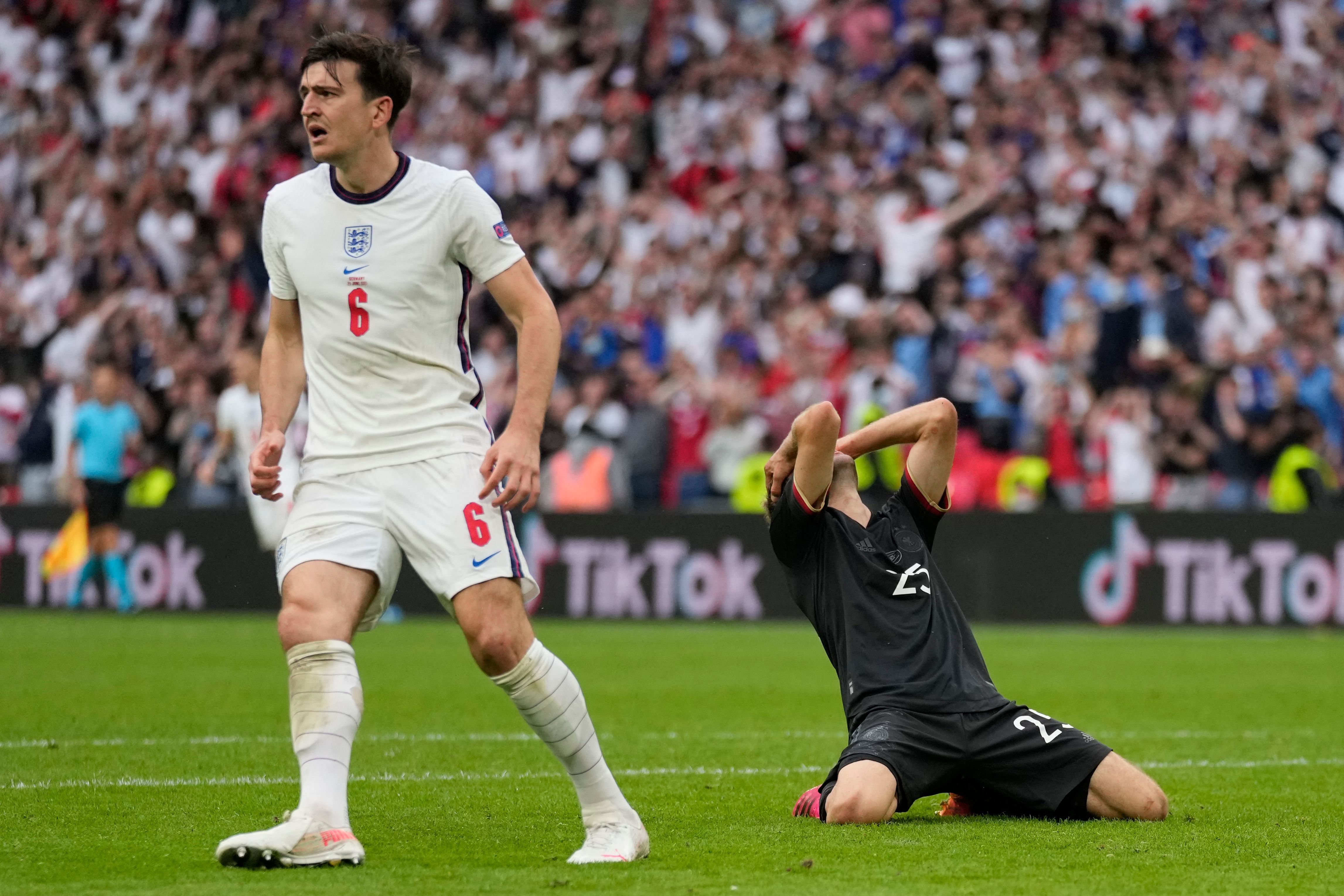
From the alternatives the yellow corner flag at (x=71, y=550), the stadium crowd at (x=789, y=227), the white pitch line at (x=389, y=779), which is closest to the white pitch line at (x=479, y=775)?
the white pitch line at (x=389, y=779)

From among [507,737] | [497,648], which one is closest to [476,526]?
[497,648]

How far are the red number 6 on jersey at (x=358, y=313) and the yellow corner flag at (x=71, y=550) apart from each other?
13.0 m

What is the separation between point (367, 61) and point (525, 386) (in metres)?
1.03

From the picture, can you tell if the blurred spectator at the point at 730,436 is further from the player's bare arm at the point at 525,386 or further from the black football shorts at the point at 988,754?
the player's bare arm at the point at 525,386

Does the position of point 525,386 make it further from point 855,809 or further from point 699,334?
point 699,334

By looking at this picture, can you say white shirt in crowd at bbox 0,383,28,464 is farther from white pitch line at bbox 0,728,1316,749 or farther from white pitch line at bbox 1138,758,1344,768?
white pitch line at bbox 1138,758,1344,768

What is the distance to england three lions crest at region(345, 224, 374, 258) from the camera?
529cm

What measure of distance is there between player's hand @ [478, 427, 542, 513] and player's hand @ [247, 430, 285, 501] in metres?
0.62

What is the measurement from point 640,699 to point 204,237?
13313mm

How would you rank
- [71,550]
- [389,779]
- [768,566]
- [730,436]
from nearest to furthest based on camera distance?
[389,779] → [768,566] → [730,436] → [71,550]

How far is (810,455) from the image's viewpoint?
629cm

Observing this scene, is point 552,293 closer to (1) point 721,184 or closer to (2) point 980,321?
(1) point 721,184

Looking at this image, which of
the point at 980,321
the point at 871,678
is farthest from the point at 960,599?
the point at 871,678

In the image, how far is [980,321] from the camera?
1775cm
